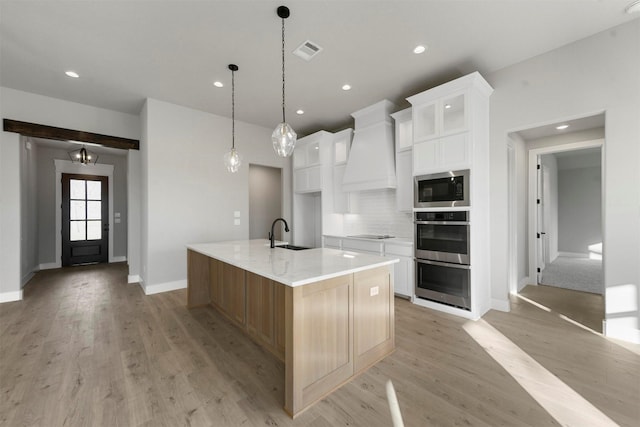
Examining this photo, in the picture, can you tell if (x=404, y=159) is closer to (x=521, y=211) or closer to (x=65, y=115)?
(x=521, y=211)

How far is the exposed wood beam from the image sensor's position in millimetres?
3846

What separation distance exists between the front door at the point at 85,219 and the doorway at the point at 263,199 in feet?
12.4

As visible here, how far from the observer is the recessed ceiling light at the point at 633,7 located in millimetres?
2314

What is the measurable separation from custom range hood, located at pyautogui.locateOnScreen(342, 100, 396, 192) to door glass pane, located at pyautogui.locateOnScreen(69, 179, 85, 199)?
21.2 ft

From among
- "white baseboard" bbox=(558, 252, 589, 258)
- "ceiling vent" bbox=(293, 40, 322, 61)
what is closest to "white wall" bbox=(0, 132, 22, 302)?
"ceiling vent" bbox=(293, 40, 322, 61)

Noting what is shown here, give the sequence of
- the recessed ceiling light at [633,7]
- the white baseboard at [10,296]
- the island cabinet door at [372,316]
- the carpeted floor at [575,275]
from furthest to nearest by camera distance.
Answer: the carpeted floor at [575,275]
the white baseboard at [10,296]
the recessed ceiling light at [633,7]
the island cabinet door at [372,316]

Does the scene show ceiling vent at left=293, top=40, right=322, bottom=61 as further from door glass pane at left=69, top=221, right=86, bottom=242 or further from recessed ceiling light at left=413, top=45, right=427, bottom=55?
door glass pane at left=69, top=221, right=86, bottom=242

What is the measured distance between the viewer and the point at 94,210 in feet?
21.6

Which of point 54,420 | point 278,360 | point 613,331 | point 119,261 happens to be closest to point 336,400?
point 278,360

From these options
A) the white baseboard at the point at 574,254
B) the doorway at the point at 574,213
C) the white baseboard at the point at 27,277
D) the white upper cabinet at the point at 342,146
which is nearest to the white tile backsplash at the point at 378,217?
the white upper cabinet at the point at 342,146

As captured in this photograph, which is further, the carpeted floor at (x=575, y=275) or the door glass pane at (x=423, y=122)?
the carpeted floor at (x=575, y=275)

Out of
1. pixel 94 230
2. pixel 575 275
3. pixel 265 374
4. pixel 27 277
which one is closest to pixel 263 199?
pixel 94 230

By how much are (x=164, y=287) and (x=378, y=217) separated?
386cm

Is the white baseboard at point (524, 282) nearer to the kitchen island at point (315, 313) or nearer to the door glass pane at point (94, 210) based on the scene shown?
the kitchen island at point (315, 313)
